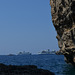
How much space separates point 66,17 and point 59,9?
3.61 m

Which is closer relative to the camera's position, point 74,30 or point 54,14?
point 74,30

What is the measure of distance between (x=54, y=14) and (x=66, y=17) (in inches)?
274

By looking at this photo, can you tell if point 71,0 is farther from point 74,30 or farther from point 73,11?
point 74,30

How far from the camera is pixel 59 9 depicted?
43750 millimetres

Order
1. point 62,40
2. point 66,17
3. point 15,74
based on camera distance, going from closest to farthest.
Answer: point 15,74, point 66,17, point 62,40

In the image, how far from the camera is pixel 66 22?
42.0m

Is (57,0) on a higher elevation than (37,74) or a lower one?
higher

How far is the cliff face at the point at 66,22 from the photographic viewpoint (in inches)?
1558

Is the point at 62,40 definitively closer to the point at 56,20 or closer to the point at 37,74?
the point at 56,20

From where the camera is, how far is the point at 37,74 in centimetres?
1798

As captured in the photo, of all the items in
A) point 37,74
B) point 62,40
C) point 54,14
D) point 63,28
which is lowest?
point 37,74

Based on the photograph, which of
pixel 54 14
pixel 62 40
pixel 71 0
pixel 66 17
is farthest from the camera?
pixel 54 14

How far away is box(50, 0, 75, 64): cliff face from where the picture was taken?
130ft

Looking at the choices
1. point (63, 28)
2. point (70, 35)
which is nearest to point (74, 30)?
point (70, 35)
